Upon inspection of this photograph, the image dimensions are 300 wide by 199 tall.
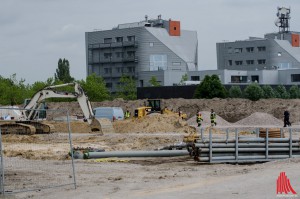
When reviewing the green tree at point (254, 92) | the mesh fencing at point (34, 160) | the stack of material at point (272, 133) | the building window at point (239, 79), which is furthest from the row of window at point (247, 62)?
the stack of material at point (272, 133)

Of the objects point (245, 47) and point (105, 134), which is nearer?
point (105, 134)

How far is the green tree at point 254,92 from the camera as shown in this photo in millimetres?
95438

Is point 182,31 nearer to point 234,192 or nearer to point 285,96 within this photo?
point 285,96

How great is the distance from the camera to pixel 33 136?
37.4m

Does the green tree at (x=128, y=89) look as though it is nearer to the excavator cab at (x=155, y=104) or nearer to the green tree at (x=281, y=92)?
the green tree at (x=281, y=92)

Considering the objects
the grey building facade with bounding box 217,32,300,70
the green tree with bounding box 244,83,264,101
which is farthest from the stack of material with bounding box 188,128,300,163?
the grey building facade with bounding box 217,32,300,70

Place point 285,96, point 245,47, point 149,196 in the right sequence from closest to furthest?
point 149,196
point 285,96
point 245,47

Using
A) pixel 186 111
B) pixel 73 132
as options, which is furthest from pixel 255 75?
pixel 73 132

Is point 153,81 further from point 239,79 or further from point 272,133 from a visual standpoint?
point 272,133

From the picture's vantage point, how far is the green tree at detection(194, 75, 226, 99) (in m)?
93.8

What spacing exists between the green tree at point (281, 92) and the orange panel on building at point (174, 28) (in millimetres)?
42602

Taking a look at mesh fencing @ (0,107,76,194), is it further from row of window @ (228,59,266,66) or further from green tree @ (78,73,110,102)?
row of window @ (228,59,266,66)

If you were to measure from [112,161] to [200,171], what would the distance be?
5.15m

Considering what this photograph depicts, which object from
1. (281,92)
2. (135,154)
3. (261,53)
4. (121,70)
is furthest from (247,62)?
(135,154)
